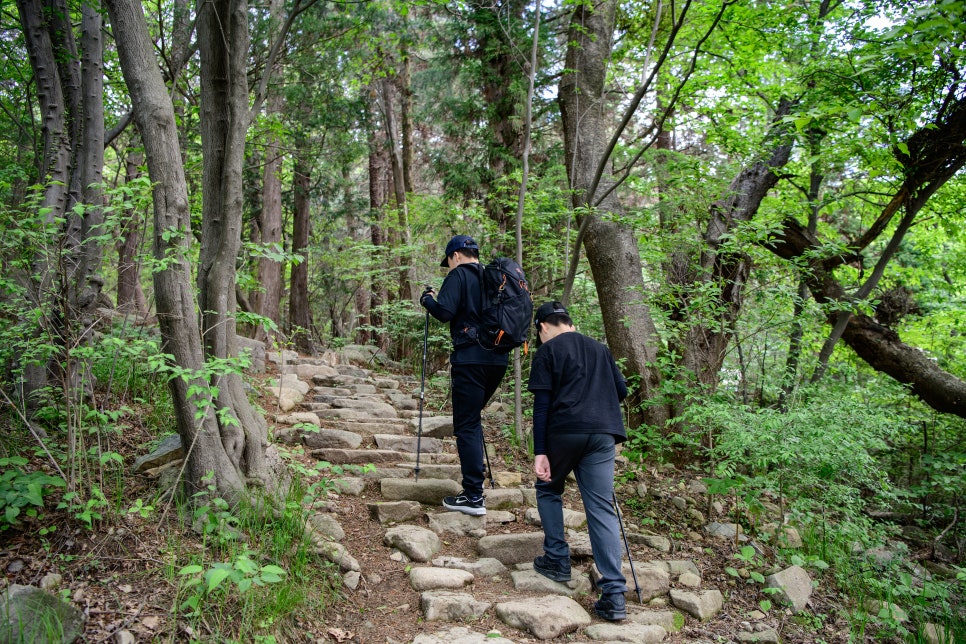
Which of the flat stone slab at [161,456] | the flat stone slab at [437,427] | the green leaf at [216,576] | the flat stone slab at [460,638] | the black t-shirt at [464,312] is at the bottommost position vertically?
the flat stone slab at [460,638]

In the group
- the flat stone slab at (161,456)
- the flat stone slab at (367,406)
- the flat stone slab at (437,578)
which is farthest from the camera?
the flat stone slab at (367,406)

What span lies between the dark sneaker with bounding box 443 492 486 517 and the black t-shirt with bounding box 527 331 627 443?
1.32m

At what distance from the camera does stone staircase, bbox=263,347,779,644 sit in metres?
3.46

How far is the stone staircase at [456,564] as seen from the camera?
3.46 metres

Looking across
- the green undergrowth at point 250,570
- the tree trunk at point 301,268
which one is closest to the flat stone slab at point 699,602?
the green undergrowth at point 250,570

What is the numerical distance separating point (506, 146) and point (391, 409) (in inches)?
210

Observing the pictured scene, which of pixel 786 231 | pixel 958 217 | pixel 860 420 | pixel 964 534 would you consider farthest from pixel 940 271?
pixel 860 420

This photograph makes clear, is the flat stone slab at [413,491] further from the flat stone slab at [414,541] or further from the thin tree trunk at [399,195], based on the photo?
the thin tree trunk at [399,195]

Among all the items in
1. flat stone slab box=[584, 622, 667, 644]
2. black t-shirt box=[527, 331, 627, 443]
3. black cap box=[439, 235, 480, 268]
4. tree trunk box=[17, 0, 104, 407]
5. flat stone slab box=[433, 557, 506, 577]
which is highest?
tree trunk box=[17, 0, 104, 407]

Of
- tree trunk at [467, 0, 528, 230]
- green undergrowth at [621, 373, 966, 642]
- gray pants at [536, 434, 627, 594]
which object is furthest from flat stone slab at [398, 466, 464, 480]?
tree trunk at [467, 0, 528, 230]

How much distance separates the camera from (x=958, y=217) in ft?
25.3

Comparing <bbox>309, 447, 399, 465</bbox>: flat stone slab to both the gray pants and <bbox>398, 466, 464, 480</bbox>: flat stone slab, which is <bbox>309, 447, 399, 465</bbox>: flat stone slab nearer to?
<bbox>398, 466, 464, 480</bbox>: flat stone slab

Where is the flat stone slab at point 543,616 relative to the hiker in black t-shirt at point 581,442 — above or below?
below

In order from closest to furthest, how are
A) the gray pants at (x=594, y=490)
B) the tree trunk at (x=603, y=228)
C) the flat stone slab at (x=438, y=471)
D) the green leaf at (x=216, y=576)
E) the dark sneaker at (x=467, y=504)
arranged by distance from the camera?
the green leaf at (x=216, y=576), the gray pants at (x=594, y=490), the dark sneaker at (x=467, y=504), the flat stone slab at (x=438, y=471), the tree trunk at (x=603, y=228)
